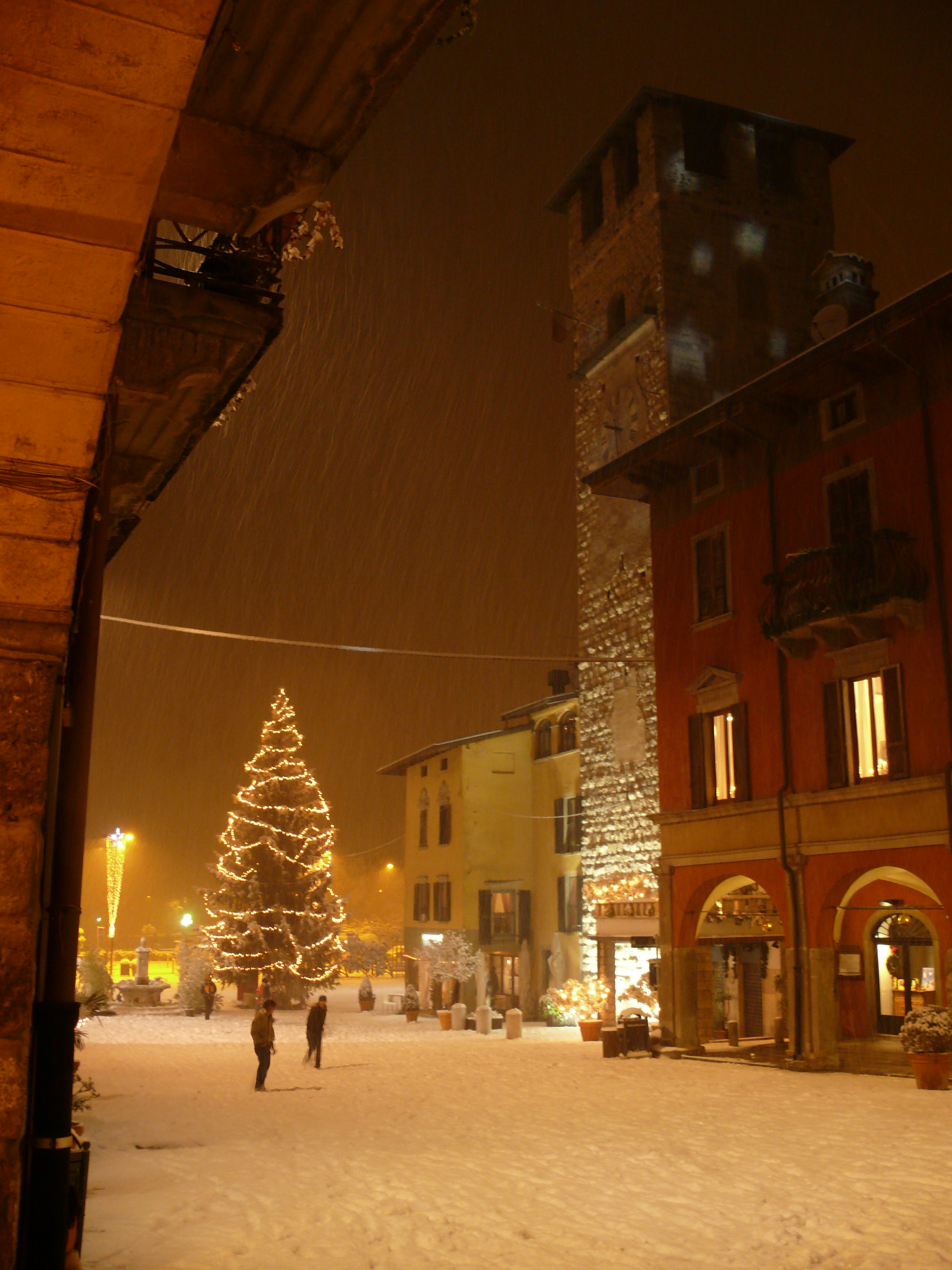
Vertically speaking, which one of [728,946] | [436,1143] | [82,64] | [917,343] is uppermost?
[917,343]

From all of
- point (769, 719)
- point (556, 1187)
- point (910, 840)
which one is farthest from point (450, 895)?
point (556, 1187)

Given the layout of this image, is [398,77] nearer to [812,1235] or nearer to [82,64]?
[82,64]

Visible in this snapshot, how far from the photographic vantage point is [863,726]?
20797 millimetres

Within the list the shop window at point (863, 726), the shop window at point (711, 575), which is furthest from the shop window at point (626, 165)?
Result: the shop window at point (863, 726)

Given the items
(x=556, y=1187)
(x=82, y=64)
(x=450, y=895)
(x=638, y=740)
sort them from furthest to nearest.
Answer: (x=450, y=895), (x=638, y=740), (x=556, y=1187), (x=82, y=64)

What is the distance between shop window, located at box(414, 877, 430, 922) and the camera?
1834 inches

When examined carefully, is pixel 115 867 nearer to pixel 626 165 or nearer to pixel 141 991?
pixel 141 991

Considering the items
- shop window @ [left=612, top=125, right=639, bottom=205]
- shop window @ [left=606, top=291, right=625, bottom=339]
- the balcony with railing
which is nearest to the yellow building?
shop window @ [left=606, top=291, right=625, bottom=339]

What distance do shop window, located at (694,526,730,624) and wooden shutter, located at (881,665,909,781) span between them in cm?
480

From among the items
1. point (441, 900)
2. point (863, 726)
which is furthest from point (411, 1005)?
point (863, 726)

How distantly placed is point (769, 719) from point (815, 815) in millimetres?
2358

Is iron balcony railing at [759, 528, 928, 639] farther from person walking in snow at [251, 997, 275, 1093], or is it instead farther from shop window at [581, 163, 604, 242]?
shop window at [581, 163, 604, 242]

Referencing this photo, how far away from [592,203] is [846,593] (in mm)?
23804

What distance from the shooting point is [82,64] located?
439cm
